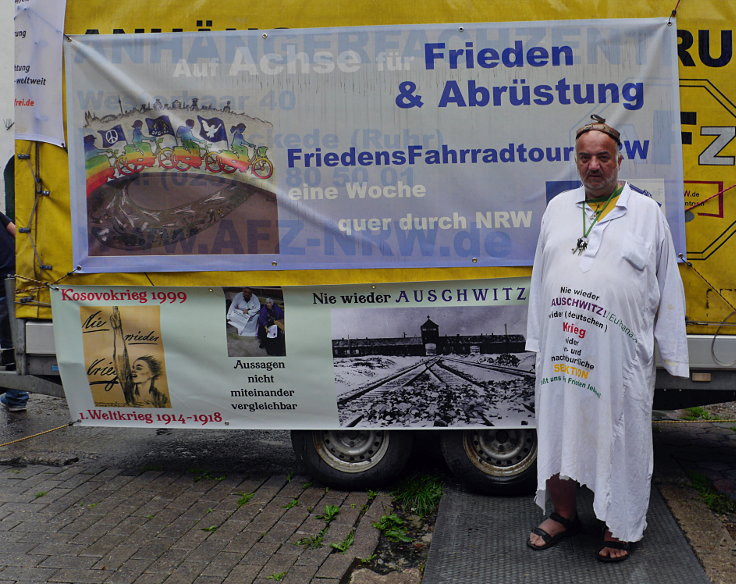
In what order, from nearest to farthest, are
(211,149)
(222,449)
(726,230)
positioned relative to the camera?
(726,230) → (211,149) → (222,449)

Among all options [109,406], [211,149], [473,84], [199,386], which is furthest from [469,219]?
[109,406]

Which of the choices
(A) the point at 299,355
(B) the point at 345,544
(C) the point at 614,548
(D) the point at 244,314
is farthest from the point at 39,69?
(C) the point at 614,548

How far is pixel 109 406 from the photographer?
Result: 518cm

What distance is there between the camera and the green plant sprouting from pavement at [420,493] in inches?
194

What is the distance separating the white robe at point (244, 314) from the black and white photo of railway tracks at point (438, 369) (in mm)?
467

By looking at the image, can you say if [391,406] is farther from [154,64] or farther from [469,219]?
[154,64]

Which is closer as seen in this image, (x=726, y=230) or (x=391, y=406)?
(x=726, y=230)

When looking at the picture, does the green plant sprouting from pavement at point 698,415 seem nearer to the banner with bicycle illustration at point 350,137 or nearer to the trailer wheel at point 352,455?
the banner with bicycle illustration at point 350,137

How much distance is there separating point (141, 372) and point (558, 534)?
99.7 inches

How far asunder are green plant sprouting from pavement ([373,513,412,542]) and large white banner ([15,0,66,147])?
2.81 m

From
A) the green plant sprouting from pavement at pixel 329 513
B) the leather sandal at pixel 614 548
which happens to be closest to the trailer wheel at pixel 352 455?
the green plant sprouting from pavement at pixel 329 513

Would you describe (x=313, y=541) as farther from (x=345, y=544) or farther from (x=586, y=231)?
(x=586, y=231)

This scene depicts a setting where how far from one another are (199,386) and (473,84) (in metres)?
2.33

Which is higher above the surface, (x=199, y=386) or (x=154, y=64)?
(x=154, y=64)
